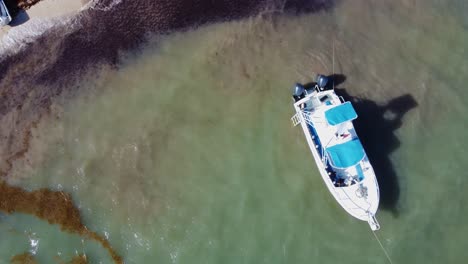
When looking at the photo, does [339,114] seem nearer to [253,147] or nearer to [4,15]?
[253,147]

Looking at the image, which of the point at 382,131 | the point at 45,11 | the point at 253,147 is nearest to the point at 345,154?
the point at 382,131

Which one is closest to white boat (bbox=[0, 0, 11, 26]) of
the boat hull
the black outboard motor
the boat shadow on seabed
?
the black outboard motor

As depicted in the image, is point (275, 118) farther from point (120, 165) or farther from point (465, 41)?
point (465, 41)

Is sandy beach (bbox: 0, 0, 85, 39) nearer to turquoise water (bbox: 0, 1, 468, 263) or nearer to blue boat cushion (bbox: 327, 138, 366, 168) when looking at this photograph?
turquoise water (bbox: 0, 1, 468, 263)

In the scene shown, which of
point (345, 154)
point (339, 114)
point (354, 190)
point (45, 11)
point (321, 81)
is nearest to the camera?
point (345, 154)

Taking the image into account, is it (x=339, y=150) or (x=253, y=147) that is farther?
(x=253, y=147)
